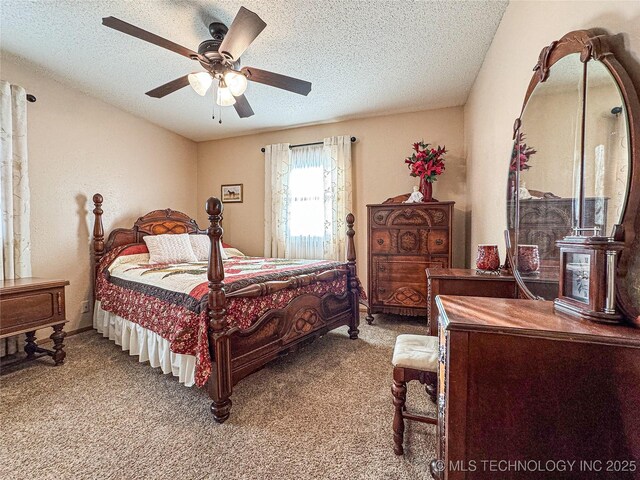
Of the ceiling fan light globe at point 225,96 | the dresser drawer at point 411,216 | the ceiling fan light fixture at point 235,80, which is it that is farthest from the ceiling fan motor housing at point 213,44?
the dresser drawer at point 411,216

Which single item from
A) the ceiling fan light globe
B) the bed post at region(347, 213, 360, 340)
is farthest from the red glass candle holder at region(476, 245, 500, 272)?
the ceiling fan light globe

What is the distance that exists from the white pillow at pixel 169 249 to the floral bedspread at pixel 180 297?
0.54ft

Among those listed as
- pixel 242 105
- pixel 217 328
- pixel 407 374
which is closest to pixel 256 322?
pixel 217 328

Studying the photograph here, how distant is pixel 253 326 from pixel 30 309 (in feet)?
5.99

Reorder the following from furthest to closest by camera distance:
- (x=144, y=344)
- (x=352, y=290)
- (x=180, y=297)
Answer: (x=352, y=290) → (x=144, y=344) → (x=180, y=297)

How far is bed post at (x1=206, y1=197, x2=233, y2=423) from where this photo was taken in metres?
1.73

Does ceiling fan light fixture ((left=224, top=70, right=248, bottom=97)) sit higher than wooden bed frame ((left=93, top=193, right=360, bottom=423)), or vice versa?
ceiling fan light fixture ((left=224, top=70, right=248, bottom=97))

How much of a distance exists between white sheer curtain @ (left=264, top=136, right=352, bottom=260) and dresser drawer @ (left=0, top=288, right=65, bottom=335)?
7.97ft

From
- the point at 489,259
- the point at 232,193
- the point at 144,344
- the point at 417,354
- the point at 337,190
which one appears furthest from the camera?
the point at 232,193

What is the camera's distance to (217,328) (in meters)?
1.75

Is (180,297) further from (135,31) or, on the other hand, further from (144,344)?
(135,31)

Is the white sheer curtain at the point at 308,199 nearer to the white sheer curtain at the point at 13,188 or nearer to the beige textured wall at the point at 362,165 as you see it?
the beige textured wall at the point at 362,165

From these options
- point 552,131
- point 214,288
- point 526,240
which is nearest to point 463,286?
point 526,240

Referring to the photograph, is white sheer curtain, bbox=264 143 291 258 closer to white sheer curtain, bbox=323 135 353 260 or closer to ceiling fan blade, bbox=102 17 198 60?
white sheer curtain, bbox=323 135 353 260
